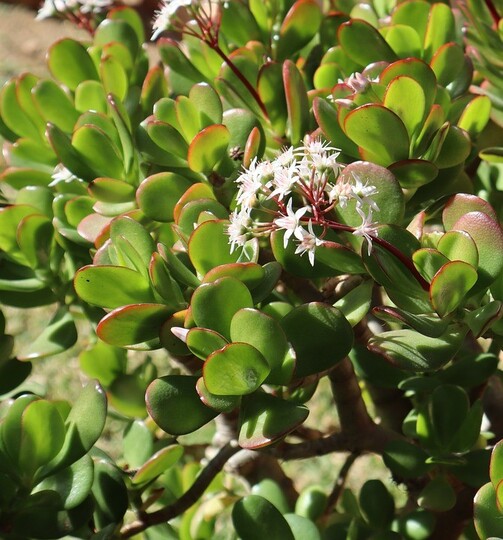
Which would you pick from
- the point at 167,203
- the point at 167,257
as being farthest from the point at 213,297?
the point at 167,203

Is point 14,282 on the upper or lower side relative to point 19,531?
Result: upper

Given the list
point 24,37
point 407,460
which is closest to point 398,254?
point 407,460

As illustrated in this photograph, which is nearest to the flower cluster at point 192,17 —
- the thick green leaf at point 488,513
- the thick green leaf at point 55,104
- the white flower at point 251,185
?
the thick green leaf at point 55,104

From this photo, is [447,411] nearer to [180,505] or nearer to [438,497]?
[438,497]

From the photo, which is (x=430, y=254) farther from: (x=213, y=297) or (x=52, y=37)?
(x=52, y=37)

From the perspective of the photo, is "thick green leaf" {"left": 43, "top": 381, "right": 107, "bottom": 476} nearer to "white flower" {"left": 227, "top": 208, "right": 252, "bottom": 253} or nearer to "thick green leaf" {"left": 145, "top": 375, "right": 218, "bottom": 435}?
"thick green leaf" {"left": 145, "top": 375, "right": 218, "bottom": 435}

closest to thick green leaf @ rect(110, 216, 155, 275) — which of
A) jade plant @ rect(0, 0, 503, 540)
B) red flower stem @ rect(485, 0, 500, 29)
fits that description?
jade plant @ rect(0, 0, 503, 540)

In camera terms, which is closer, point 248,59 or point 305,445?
point 248,59
